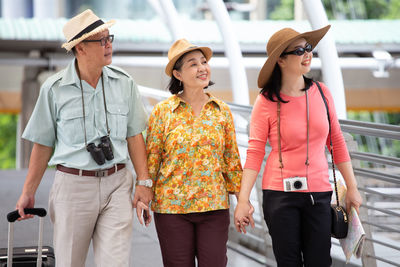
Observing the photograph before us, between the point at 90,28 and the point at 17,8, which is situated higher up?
the point at 17,8

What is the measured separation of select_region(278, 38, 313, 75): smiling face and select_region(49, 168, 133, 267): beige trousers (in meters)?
1.14

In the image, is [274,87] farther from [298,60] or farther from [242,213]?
[242,213]

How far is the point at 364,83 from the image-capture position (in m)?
25.8

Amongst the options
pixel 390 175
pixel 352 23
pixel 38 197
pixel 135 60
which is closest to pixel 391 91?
pixel 352 23

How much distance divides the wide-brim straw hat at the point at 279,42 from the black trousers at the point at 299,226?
2.16 feet

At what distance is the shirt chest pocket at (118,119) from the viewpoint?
3.65 metres

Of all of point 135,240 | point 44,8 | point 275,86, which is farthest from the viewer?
point 44,8

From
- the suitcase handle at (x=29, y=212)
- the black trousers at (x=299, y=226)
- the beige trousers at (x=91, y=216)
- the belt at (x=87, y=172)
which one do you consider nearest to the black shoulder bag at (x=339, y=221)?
the black trousers at (x=299, y=226)

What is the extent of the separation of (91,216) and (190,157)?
2.14 feet

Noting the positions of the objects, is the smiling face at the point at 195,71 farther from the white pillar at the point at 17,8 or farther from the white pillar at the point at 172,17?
the white pillar at the point at 17,8

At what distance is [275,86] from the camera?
11.8 feet

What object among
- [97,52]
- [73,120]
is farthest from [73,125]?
[97,52]

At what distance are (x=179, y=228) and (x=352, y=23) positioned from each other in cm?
2302

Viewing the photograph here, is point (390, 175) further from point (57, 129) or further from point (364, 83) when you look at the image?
point (364, 83)
